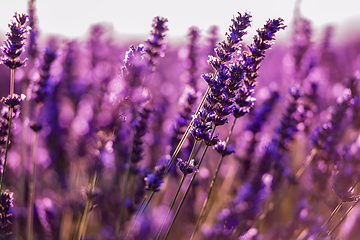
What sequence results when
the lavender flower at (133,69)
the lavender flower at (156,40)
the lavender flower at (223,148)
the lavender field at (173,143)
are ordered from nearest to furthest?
the lavender flower at (133,69) → the lavender field at (173,143) → the lavender flower at (223,148) → the lavender flower at (156,40)

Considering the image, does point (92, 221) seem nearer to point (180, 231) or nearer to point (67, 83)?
point (180, 231)

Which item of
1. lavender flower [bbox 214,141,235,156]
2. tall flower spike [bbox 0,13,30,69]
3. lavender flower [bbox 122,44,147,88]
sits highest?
tall flower spike [bbox 0,13,30,69]

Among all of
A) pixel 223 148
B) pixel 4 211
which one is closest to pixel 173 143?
pixel 223 148

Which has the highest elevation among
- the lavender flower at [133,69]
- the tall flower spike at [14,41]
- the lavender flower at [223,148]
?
the tall flower spike at [14,41]

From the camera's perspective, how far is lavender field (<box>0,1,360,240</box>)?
4.99ft

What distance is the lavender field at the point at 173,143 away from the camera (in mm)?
1521

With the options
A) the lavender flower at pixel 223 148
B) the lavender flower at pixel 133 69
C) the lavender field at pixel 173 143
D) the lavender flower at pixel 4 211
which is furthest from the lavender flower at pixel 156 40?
the lavender flower at pixel 4 211

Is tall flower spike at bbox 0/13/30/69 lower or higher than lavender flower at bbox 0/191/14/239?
higher

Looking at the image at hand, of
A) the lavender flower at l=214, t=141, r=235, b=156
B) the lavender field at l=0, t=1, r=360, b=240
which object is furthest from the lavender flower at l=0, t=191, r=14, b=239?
the lavender flower at l=214, t=141, r=235, b=156

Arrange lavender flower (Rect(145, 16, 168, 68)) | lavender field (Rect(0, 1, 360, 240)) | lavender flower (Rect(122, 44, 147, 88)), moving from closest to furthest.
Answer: lavender flower (Rect(122, 44, 147, 88))
lavender field (Rect(0, 1, 360, 240))
lavender flower (Rect(145, 16, 168, 68))

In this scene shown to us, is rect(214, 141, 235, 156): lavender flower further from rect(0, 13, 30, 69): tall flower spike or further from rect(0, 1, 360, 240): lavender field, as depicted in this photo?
rect(0, 13, 30, 69): tall flower spike

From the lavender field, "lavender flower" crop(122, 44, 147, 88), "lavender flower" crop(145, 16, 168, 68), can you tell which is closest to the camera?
"lavender flower" crop(122, 44, 147, 88)

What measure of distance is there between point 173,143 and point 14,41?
1.23 meters

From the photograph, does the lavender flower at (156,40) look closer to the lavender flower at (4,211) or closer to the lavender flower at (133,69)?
the lavender flower at (133,69)
